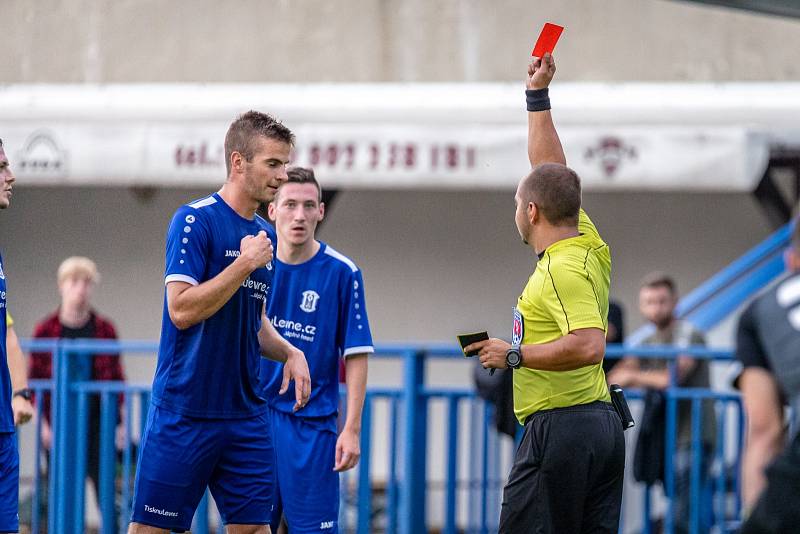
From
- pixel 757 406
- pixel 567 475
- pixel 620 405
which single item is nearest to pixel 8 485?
pixel 567 475

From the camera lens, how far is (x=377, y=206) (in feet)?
37.2

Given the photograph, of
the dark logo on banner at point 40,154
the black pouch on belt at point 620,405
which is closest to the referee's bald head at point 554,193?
the black pouch on belt at point 620,405

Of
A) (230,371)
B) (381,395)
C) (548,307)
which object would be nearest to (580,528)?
(548,307)

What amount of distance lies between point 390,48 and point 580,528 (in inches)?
262

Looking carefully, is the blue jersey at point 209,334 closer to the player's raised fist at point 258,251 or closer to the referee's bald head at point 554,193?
the player's raised fist at point 258,251

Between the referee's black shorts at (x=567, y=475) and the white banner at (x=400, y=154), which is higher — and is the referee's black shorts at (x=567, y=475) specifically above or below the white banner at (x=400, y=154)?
below

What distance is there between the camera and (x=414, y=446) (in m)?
7.49

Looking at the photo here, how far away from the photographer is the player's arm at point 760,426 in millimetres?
3795

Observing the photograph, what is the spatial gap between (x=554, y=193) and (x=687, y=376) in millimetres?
2635

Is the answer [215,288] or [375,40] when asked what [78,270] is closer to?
[375,40]

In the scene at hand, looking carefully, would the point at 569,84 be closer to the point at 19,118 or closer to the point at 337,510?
the point at 19,118

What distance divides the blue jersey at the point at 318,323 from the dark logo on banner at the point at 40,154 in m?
4.16

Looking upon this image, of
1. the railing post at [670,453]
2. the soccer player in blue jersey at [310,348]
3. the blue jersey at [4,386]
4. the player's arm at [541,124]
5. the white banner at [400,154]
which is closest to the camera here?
the blue jersey at [4,386]

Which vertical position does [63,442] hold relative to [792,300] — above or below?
below
